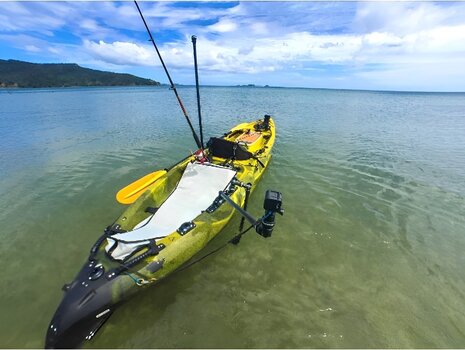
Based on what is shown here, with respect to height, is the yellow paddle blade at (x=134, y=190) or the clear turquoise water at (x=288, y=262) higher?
the yellow paddle blade at (x=134, y=190)

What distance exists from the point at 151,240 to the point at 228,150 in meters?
6.05

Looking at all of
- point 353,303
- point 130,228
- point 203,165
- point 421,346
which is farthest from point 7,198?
point 421,346

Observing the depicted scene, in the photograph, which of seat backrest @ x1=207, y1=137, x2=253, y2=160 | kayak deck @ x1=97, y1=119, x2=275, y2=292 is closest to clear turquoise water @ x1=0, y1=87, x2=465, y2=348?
kayak deck @ x1=97, y1=119, x2=275, y2=292

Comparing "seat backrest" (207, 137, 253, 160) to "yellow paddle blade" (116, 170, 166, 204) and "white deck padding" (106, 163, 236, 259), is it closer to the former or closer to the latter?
"white deck padding" (106, 163, 236, 259)

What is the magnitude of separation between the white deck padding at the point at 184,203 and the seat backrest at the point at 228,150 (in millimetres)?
1867

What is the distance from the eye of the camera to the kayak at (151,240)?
4.68 metres

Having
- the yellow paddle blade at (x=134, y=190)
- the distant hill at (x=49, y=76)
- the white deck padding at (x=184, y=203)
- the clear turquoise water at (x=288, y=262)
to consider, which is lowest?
the distant hill at (x=49, y=76)

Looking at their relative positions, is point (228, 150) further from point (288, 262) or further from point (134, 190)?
point (288, 262)

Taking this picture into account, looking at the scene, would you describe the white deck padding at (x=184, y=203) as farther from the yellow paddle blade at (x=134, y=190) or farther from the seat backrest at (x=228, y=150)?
the seat backrest at (x=228, y=150)

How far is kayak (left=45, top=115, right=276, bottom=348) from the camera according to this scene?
4676mm

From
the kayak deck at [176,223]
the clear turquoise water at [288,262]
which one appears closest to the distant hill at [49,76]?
the clear turquoise water at [288,262]

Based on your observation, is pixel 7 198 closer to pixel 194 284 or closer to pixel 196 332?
pixel 194 284

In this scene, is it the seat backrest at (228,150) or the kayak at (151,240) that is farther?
the seat backrest at (228,150)

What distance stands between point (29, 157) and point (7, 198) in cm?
632
